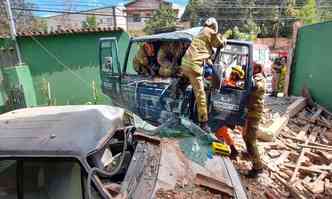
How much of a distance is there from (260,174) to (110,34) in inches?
265

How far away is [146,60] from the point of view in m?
6.16

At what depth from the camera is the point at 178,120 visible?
3.48 m

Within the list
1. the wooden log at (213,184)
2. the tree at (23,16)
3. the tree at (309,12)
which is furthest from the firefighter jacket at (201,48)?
the tree at (309,12)

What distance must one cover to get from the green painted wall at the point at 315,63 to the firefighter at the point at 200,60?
4655 mm

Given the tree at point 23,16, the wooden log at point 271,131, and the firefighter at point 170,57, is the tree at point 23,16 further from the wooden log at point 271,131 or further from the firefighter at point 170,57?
the wooden log at point 271,131

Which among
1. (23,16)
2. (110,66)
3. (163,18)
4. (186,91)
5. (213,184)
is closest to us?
(213,184)

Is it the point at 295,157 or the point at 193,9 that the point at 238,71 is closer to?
the point at 295,157

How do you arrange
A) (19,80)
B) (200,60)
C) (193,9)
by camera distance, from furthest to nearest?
(193,9), (19,80), (200,60)

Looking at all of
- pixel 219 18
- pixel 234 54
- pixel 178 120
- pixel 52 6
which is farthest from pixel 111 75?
pixel 219 18

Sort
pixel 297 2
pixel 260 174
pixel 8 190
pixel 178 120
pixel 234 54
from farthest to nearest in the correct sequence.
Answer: pixel 297 2 → pixel 234 54 → pixel 260 174 → pixel 178 120 → pixel 8 190

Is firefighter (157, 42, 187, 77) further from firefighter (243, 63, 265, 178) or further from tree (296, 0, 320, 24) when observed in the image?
tree (296, 0, 320, 24)

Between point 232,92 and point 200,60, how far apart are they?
26.9 inches

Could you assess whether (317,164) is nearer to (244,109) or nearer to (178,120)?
(244,109)

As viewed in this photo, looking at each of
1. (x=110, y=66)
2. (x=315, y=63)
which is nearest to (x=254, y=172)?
(x=110, y=66)
